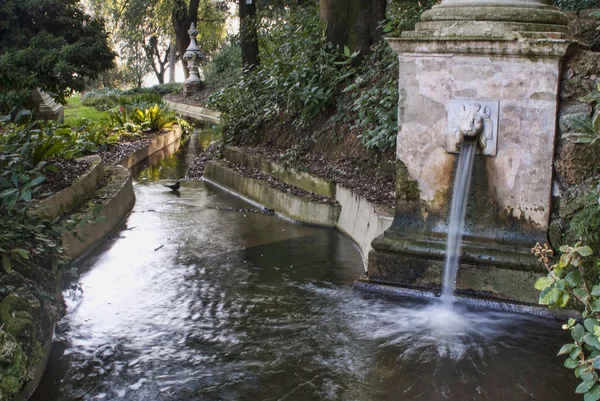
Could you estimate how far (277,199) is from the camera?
920 centimetres

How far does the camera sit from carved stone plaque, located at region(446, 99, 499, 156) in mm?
5371

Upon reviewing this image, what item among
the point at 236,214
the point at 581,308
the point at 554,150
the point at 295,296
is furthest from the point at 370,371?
the point at 236,214

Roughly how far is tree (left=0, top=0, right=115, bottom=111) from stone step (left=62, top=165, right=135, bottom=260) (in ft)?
4.19

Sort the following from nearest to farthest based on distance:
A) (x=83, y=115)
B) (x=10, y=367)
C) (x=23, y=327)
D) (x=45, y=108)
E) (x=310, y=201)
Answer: (x=10, y=367) < (x=23, y=327) < (x=310, y=201) < (x=45, y=108) < (x=83, y=115)

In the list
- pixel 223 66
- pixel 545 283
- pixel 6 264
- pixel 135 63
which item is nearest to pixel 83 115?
pixel 223 66

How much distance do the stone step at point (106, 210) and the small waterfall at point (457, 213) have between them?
2921 mm

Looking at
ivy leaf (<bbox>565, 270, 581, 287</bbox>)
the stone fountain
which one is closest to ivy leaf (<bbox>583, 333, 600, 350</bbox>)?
ivy leaf (<bbox>565, 270, 581, 287</bbox>)

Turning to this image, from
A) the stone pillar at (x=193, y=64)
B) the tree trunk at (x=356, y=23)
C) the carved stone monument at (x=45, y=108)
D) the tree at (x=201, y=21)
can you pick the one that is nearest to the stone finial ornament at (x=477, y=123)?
the tree trunk at (x=356, y=23)

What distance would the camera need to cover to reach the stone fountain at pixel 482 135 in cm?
525

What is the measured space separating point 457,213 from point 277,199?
3.94m

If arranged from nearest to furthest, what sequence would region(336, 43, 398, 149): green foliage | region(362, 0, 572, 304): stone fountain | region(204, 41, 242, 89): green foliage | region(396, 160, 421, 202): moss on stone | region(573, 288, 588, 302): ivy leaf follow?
region(573, 288, 588, 302): ivy leaf
region(362, 0, 572, 304): stone fountain
region(396, 160, 421, 202): moss on stone
region(336, 43, 398, 149): green foliage
region(204, 41, 242, 89): green foliage

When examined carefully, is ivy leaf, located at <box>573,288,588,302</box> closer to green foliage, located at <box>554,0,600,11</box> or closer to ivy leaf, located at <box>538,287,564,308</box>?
ivy leaf, located at <box>538,287,564,308</box>

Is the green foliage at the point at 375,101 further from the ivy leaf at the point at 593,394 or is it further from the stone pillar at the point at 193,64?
the stone pillar at the point at 193,64

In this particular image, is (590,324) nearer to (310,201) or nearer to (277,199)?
(310,201)
